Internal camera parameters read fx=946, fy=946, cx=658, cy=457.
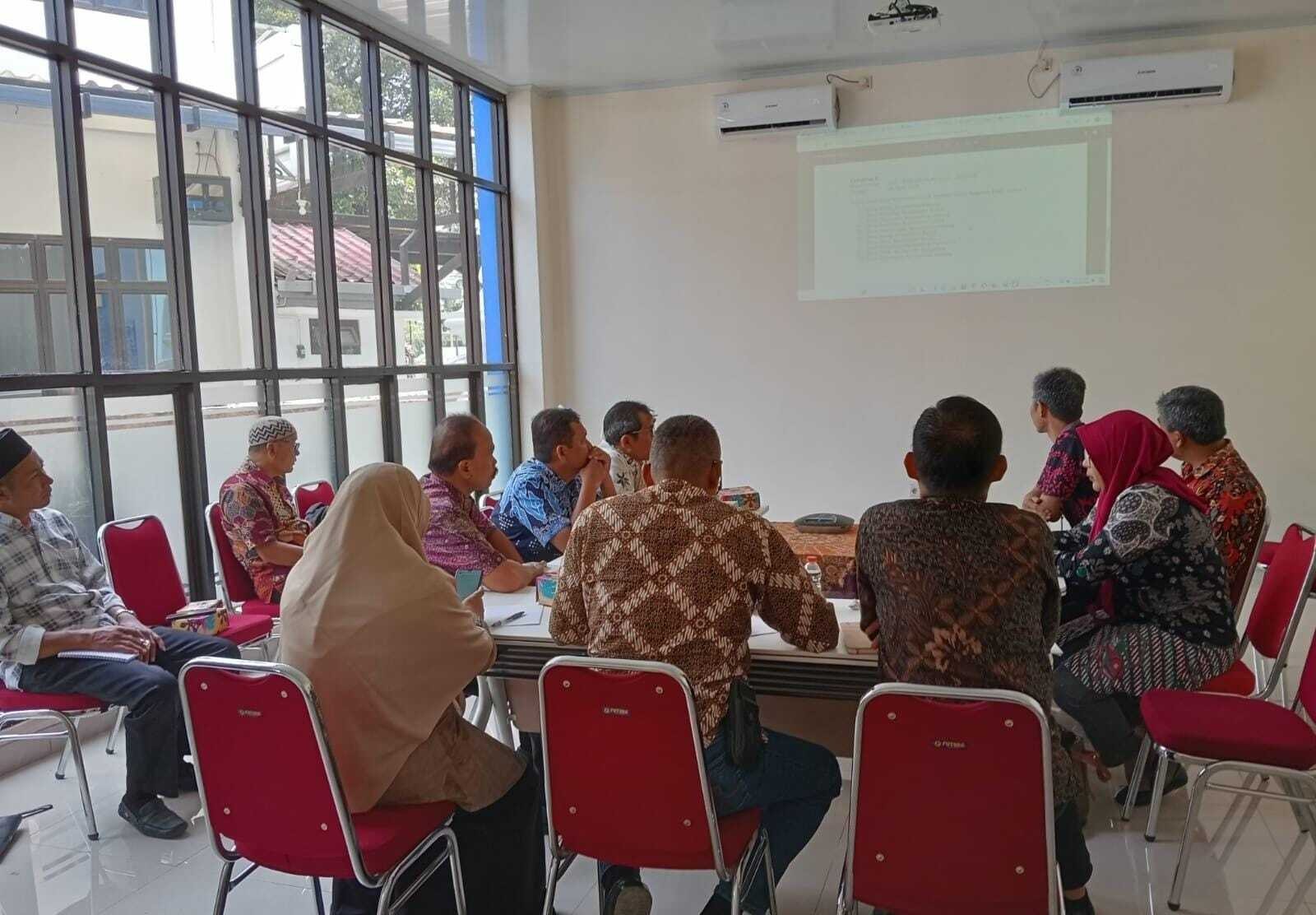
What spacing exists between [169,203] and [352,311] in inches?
48.2

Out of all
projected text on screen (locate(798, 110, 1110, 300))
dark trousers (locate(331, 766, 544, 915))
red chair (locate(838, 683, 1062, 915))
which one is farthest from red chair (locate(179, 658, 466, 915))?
projected text on screen (locate(798, 110, 1110, 300))

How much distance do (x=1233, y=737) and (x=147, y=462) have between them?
12.7 feet

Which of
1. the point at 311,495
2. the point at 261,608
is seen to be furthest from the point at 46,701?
the point at 311,495

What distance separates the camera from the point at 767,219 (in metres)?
6.06

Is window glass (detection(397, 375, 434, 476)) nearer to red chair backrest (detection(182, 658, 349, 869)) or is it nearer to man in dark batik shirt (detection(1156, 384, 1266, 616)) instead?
red chair backrest (detection(182, 658, 349, 869))

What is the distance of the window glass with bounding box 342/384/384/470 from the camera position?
5.09 meters

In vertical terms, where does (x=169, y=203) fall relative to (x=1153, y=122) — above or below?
below

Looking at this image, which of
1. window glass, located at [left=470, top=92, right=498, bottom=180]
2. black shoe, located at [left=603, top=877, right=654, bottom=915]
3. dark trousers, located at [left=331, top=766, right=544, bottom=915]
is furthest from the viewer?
window glass, located at [left=470, top=92, right=498, bottom=180]

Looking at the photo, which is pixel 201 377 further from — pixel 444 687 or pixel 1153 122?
pixel 1153 122

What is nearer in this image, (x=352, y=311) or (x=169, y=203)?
(x=169, y=203)

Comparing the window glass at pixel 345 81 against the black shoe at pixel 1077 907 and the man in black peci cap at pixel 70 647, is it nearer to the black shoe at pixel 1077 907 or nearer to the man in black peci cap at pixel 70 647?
the man in black peci cap at pixel 70 647

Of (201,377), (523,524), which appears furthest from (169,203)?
(523,524)

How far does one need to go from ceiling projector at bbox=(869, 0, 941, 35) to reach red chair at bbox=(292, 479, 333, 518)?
11.0 feet

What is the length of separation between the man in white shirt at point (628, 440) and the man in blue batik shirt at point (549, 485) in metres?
0.29
